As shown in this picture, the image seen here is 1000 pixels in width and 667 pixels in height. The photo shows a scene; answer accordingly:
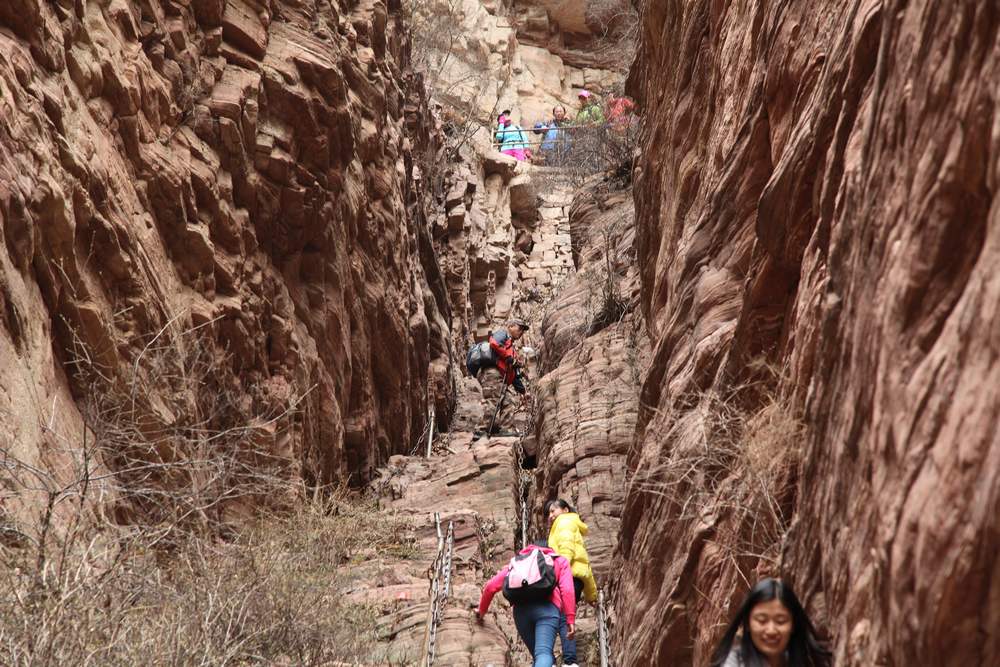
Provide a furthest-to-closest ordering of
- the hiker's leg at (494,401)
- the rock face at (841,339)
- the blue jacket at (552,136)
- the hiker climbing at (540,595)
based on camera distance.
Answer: the blue jacket at (552,136), the hiker's leg at (494,401), the hiker climbing at (540,595), the rock face at (841,339)

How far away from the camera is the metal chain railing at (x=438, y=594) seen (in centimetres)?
1000

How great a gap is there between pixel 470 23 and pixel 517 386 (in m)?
17.7

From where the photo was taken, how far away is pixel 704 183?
9547 millimetres

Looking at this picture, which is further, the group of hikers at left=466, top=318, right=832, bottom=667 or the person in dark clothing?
the person in dark clothing

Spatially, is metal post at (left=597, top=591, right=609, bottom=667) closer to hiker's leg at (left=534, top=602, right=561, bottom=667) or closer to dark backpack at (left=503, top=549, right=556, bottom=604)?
hiker's leg at (left=534, top=602, right=561, bottom=667)

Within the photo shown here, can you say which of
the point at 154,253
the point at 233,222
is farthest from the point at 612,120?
the point at 154,253

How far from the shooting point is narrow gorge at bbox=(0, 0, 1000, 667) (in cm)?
387

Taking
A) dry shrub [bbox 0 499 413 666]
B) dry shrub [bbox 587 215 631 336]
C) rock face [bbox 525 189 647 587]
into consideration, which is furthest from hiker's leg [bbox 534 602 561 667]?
dry shrub [bbox 587 215 631 336]

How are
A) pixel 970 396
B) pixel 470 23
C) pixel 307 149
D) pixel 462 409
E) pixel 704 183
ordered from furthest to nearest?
pixel 470 23 < pixel 462 409 < pixel 307 149 < pixel 704 183 < pixel 970 396

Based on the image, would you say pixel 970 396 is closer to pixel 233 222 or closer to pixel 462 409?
pixel 233 222

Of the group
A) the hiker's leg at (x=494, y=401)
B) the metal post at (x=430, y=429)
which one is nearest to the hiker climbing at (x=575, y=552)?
the metal post at (x=430, y=429)

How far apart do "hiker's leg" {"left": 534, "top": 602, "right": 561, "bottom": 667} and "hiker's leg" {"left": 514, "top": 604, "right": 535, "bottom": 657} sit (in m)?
0.06

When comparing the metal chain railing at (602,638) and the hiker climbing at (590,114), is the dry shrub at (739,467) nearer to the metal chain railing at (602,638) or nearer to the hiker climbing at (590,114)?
the metal chain railing at (602,638)

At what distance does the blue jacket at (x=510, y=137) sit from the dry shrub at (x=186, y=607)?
22.1 metres
